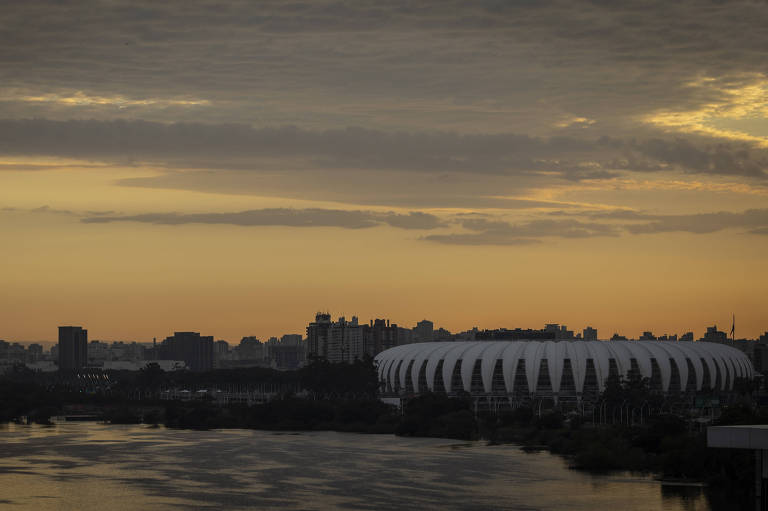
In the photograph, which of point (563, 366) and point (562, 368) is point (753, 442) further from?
point (563, 366)

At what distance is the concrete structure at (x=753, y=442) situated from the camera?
104ft

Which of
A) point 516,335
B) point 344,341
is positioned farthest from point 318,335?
point 516,335

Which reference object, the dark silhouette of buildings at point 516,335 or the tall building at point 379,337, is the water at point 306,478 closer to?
the dark silhouette of buildings at point 516,335

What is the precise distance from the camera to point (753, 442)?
31.9 metres

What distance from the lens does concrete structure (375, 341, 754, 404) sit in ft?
298

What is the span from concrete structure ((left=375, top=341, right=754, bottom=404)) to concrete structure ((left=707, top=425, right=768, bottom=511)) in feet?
177

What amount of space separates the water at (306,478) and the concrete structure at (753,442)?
32.1 ft

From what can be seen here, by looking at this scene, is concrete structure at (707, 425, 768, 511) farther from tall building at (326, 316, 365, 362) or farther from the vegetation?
tall building at (326, 316, 365, 362)

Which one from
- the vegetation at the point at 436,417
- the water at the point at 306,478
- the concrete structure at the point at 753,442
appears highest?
the concrete structure at the point at 753,442

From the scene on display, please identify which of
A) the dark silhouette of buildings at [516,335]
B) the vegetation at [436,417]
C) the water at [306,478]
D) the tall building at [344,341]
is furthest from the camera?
the tall building at [344,341]

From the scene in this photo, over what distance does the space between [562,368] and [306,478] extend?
139 feet

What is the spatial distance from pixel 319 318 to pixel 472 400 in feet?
361

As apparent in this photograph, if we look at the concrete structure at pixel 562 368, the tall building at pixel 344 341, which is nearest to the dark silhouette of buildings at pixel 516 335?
the concrete structure at pixel 562 368

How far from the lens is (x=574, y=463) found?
58.5m
